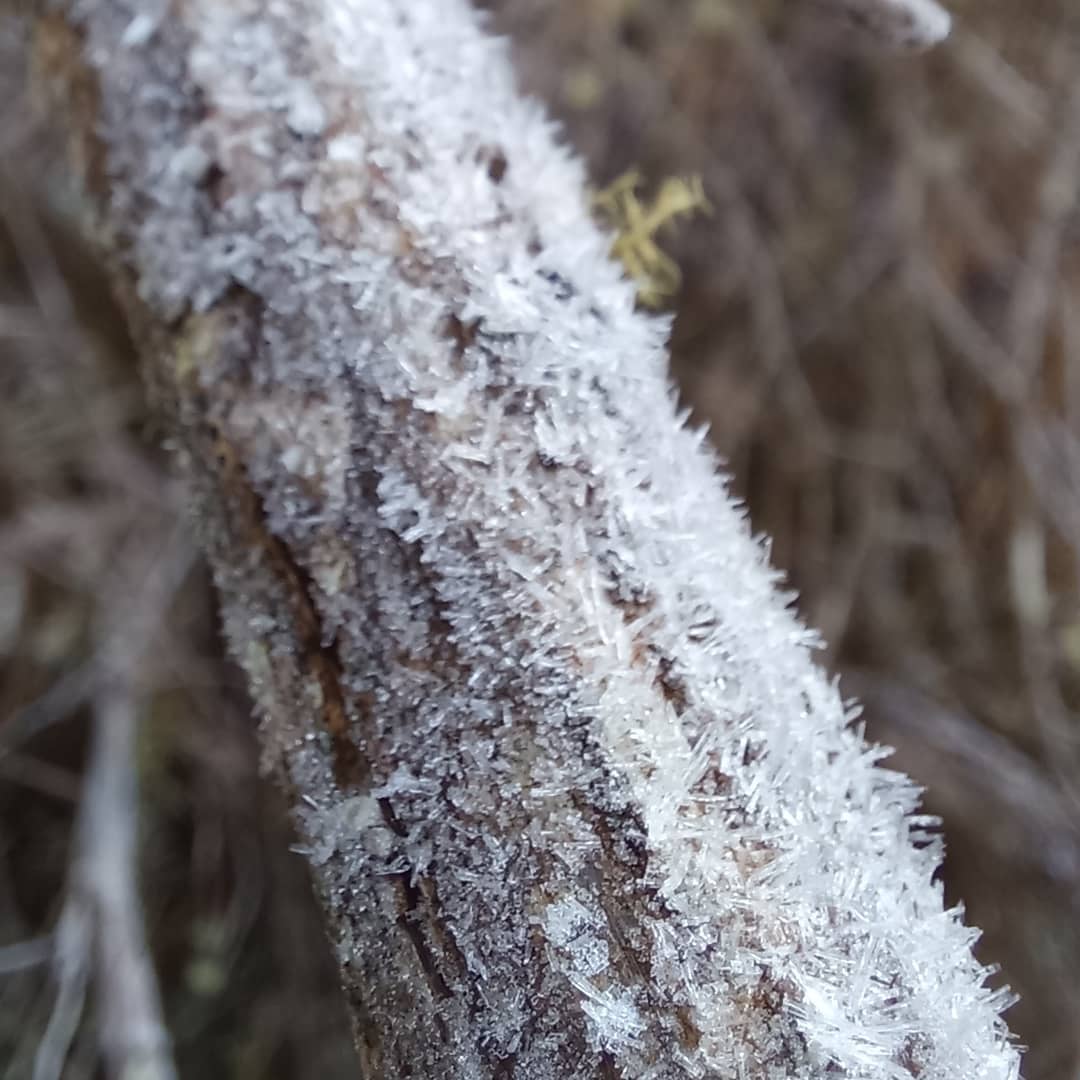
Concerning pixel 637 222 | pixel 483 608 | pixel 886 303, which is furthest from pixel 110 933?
pixel 886 303

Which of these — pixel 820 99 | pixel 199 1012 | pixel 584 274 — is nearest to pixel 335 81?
pixel 584 274

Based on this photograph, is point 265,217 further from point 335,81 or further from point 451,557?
point 451,557

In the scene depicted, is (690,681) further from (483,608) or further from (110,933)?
(110,933)

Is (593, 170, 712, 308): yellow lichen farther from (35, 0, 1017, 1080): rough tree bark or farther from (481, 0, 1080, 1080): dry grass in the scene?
(481, 0, 1080, 1080): dry grass

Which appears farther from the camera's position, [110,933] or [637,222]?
[110,933]

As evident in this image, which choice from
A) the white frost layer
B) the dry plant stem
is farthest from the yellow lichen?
the dry plant stem

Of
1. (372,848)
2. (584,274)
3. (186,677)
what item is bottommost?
(186,677)

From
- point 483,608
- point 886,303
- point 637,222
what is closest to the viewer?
point 483,608

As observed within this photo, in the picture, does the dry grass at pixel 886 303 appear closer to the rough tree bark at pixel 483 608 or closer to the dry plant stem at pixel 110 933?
the rough tree bark at pixel 483 608
